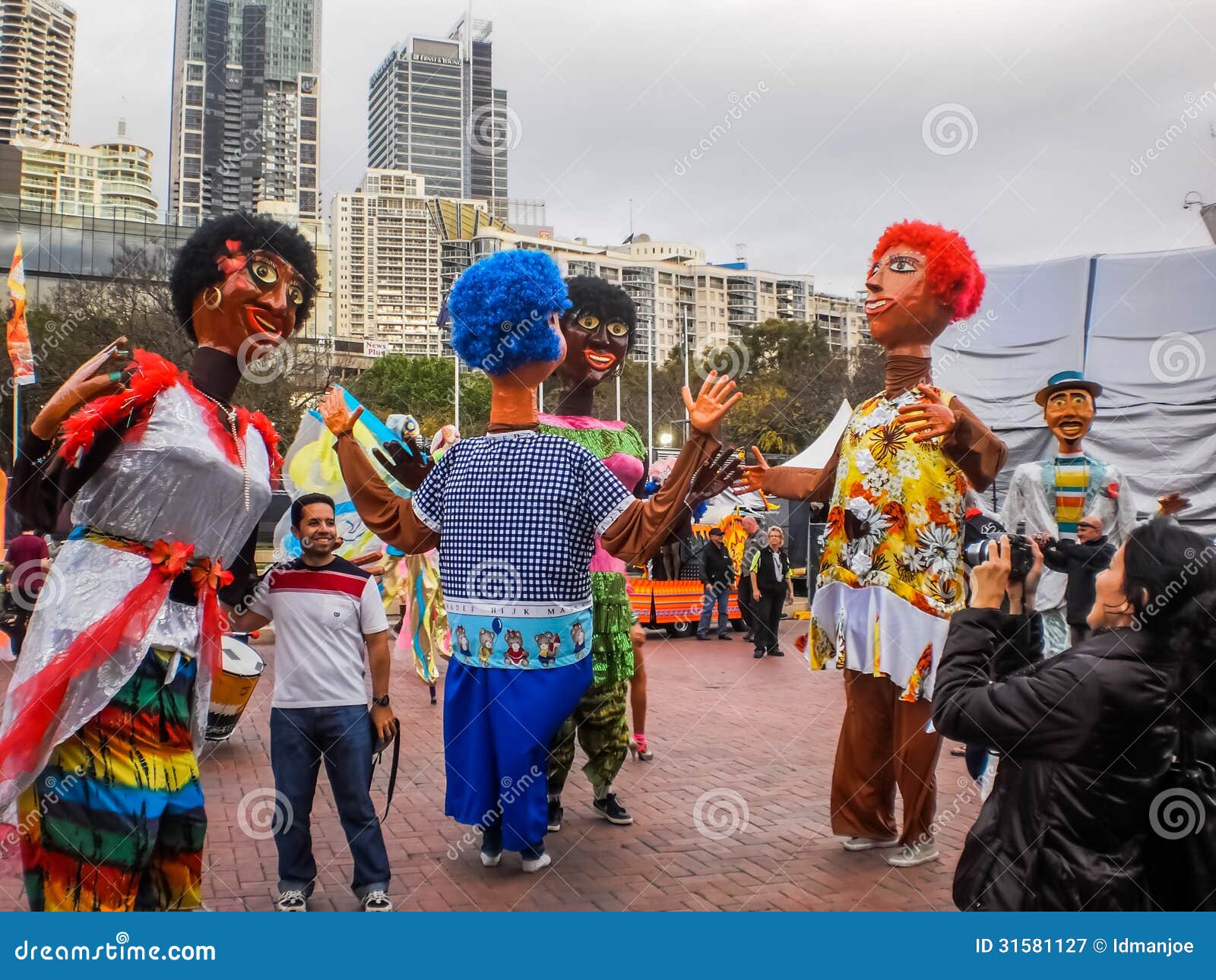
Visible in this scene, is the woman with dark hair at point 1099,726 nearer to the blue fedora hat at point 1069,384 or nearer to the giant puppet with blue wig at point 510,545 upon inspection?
the giant puppet with blue wig at point 510,545

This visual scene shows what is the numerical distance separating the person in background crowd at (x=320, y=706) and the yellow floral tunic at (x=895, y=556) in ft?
6.38

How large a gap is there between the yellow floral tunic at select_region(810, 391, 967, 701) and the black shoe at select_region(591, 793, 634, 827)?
1.30m

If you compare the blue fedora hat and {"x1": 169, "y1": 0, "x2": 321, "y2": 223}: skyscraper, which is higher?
{"x1": 169, "y1": 0, "x2": 321, "y2": 223}: skyscraper

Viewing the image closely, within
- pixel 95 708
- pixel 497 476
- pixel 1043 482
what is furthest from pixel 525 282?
pixel 1043 482

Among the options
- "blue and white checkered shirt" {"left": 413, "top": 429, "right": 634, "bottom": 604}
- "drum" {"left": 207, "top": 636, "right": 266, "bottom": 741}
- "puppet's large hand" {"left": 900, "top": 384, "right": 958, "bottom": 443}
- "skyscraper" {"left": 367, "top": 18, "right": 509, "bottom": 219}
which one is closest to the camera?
"blue and white checkered shirt" {"left": 413, "top": 429, "right": 634, "bottom": 604}

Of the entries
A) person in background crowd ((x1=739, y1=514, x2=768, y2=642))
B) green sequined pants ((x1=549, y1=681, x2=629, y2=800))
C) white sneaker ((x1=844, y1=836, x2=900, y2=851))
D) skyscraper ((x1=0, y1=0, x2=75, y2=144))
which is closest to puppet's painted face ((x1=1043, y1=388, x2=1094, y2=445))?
white sneaker ((x1=844, y1=836, x2=900, y2=851))

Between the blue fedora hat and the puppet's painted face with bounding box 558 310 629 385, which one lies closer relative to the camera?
the puppet's painted face with bounding box 558 310 629 385

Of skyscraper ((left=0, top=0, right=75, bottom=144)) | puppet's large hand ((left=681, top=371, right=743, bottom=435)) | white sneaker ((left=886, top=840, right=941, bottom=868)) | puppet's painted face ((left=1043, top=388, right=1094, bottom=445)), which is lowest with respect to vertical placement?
white sneaker ((left=886, top=840, right=941, bottom=868))

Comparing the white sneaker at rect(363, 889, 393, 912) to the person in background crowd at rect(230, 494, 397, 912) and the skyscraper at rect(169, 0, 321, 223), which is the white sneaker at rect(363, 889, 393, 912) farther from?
the skyscraper at rect(169, 0, 321, 223)

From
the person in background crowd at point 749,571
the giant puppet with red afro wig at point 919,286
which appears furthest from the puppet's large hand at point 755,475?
the person in background crowd at point 749,571

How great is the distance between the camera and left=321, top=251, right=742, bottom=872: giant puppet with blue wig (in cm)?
398

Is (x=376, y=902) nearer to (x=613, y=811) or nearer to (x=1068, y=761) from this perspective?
(x=613, y=811)

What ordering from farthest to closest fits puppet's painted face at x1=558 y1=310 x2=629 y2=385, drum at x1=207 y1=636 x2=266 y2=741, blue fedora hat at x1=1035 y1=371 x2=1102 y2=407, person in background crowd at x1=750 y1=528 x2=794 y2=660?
person in background crowd at x1=750 y1=528 x2=794 y2=660
blue fedora hat at x1=1035 y1=371 x2=1102 y2=407
drum at x1=207 y1=636 x2=266 y2=741
puppet's painted face at x1=558 y1=310 x2=629 y2=385

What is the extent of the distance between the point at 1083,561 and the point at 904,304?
2008 millimetres
